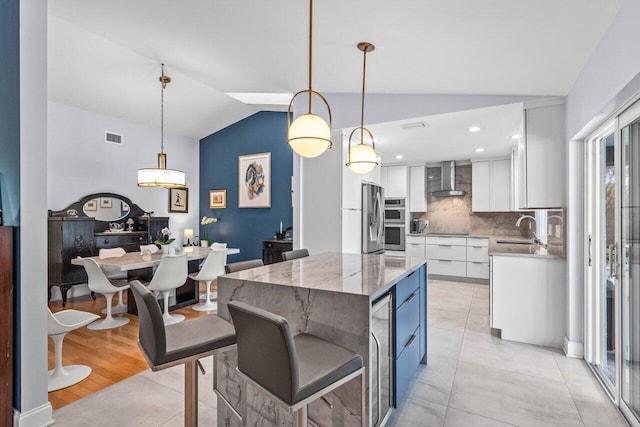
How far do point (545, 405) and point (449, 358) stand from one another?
0.79 meters

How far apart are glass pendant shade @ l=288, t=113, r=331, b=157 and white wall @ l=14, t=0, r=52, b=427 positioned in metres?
1.51

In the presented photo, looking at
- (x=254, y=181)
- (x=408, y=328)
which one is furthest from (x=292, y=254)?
(x=254, y=181)

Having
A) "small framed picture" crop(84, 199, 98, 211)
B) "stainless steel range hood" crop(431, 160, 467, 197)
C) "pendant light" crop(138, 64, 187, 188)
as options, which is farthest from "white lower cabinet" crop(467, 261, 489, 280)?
"small framed picture" crop(84, 199, 98, 211)

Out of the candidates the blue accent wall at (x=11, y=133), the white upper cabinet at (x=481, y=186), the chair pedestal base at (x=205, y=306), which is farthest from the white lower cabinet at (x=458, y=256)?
the blue accent wall at (x=11, y=133)

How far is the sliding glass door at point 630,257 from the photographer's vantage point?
1917 millimetres

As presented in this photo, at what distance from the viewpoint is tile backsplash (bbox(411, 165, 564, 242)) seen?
5926mm

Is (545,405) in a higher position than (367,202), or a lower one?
lower

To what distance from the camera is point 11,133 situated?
6.42 feet

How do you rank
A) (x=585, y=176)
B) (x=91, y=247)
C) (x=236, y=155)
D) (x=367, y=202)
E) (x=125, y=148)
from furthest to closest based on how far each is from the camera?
(x=236, y=155) → (x=125, y=148) → (x=91, y=247) → (x=367, y=202) → (x=585, y=176)

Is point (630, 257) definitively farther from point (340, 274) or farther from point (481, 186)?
point (481, 186)

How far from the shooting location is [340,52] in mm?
2775

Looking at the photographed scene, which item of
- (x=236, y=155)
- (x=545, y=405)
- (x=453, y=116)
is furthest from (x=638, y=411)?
(x=236, y=155)

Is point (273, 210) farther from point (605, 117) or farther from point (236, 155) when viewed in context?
point (605, 117)

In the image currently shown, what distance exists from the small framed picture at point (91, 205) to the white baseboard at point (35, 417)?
12.9 feet
